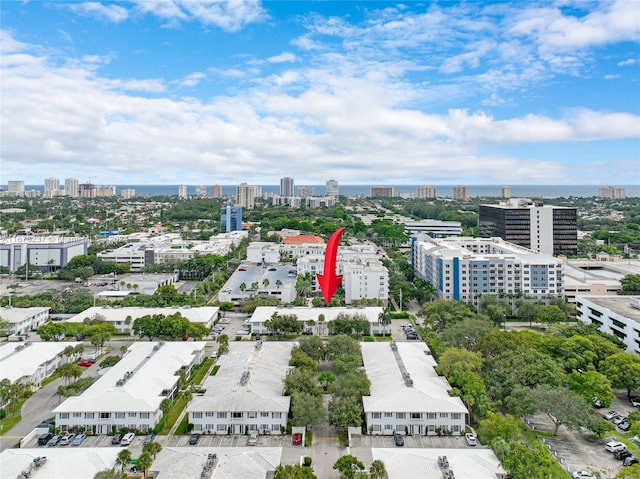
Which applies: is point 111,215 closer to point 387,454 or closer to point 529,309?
point 529,309

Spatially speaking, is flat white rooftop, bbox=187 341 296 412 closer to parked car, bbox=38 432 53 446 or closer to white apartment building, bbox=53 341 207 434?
white apartment building, bbox=53 341 207 434

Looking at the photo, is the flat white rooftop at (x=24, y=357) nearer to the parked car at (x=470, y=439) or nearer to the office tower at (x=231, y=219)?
the parked car at (x=470, y=439)

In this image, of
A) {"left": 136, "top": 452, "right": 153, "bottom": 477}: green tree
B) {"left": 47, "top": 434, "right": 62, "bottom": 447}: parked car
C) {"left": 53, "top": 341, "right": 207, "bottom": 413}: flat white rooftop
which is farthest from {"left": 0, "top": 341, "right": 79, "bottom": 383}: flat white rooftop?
{"left": 136, "top": 452, "right": 153, "bottom": 477}: green tree

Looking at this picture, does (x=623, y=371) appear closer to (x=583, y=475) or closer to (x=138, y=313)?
(x=583, y=475)

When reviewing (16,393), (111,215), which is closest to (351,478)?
(16,393)

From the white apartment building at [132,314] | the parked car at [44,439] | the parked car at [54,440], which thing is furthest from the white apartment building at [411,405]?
the white apartment building at [132,314]
